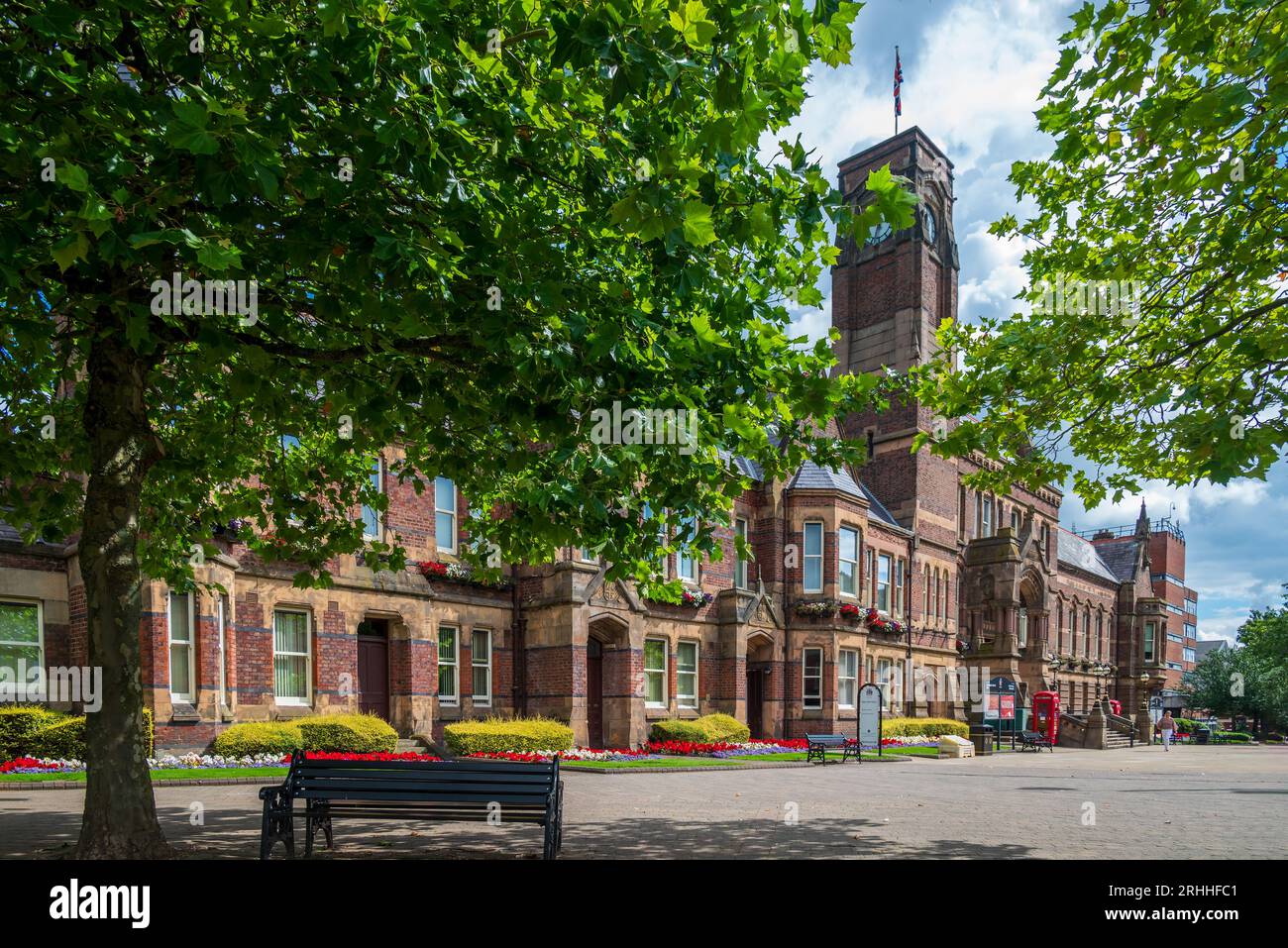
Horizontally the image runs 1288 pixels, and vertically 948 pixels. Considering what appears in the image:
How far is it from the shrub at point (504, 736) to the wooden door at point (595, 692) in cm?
380

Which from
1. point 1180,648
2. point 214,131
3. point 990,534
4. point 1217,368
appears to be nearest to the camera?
Answer: point 214,131

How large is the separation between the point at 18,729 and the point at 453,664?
368 inches

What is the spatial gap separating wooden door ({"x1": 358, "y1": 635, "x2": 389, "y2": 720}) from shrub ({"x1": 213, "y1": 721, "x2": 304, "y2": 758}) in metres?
3.03

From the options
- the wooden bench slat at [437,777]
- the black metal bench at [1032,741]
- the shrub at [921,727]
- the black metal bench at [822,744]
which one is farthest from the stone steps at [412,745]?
the black metal bench at [1032,741]

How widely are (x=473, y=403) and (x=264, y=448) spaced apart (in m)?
4.13

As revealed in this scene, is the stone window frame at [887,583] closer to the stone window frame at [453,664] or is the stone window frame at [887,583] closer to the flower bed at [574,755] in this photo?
the flower bed at [574,755]

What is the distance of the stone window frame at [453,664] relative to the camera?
21.7 m

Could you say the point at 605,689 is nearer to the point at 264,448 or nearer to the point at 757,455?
the point at 264,448

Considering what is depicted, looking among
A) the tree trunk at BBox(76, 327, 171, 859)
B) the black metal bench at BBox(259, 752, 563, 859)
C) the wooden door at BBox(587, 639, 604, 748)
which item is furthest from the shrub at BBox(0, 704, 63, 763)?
the wooden door at BBox(587, 639, 604, 748)

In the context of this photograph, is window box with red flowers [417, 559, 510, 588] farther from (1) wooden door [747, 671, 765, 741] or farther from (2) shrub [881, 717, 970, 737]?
(2) shrub [881, 717, 970, 737]

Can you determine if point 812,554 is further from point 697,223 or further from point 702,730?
point 697,223

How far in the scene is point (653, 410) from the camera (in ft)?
22.6

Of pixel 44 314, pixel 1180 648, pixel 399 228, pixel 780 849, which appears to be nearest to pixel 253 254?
pixel 399 228

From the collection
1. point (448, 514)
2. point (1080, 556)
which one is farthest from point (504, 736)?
point (1080, 556)
